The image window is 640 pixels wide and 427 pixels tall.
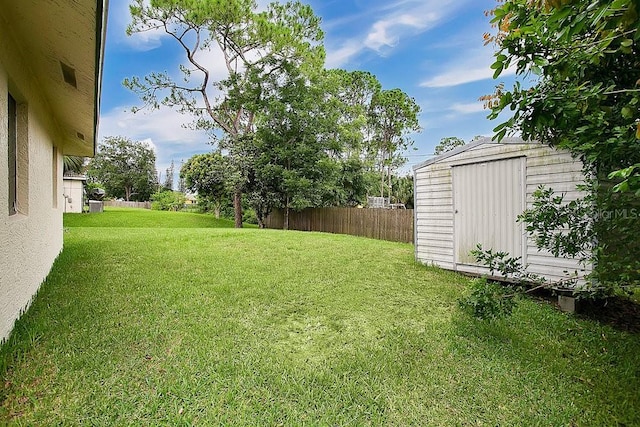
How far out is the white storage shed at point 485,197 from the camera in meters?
4.57

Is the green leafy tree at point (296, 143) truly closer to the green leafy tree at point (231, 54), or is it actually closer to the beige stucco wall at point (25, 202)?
the green leafy tree at point (231, 54)

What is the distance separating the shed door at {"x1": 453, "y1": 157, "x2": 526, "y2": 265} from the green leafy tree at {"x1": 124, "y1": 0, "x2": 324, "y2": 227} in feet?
37.6

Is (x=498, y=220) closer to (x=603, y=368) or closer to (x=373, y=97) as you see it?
(x=603, y=368)

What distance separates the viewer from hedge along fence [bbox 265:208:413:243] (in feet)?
38.0

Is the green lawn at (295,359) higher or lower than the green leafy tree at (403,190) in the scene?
lower

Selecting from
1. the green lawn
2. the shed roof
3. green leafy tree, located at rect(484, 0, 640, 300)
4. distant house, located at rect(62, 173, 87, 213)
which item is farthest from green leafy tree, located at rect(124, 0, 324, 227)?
green leafy tree, located at rect(484, 0, 640, 300)

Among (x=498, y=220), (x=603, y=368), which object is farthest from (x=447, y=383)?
(x=498, y=220)

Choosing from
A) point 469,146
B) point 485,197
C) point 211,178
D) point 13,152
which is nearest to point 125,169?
point 211,178

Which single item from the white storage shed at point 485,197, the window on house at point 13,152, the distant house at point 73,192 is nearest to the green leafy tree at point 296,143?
the white storage shed at point 485,197

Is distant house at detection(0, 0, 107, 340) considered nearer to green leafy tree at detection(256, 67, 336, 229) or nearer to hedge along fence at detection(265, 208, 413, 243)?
hedge along fence at detection(265, 208, 413, 243)

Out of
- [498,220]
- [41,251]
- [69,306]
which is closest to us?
[69,306]

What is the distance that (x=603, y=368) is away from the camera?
2.86 m

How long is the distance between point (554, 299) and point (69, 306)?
5979 mm

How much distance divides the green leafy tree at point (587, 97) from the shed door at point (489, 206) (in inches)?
69.0
